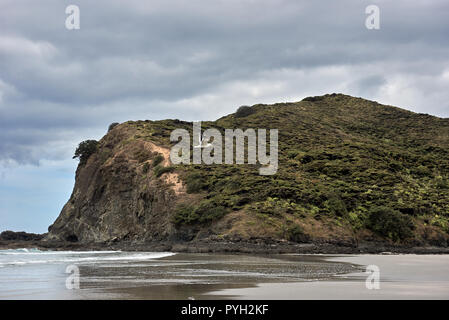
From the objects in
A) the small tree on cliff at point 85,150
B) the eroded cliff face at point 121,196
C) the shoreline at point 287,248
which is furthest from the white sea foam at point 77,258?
the small tree on cliff at point 85,150

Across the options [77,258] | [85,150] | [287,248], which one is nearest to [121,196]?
[85,150]

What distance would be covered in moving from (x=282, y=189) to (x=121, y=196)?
82.3 ft

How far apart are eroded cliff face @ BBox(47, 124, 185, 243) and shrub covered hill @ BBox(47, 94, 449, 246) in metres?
0.18

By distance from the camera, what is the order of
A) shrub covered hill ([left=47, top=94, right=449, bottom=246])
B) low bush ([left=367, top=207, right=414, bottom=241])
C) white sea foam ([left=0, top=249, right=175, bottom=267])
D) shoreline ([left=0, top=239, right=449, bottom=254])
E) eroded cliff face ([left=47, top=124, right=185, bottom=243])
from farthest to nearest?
eroded cliff face ([left=47, top=124, right=185, bottom=243]) → shrub covered hill ([left=47, top=94, right=449, bottom=246]) → low bush ([left=367, top=207, right=414, bottom=241]) → shoreline ([left=0, top=239, right=449, bottom=254]) → white sea foam ([left=0, top=249, right=175, bottom=267])

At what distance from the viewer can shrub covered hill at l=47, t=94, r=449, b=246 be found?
1874 inches

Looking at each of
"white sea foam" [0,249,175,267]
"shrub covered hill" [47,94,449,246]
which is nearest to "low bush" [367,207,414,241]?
"shrub covered hill" [47,94,449,246]

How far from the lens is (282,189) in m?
53.6

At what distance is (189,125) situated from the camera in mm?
91875

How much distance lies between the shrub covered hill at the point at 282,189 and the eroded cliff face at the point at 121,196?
176 millimetres

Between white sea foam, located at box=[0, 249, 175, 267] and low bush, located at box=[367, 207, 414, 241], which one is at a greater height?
low bush, located at box=[367, 207, 414, 241]

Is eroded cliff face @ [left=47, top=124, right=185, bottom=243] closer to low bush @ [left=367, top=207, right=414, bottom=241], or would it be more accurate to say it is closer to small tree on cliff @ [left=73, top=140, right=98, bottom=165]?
small tree on cliff @ [left=73, top=140, right=98, bottom=165]

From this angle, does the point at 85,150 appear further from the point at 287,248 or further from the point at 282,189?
the point at 287,248
